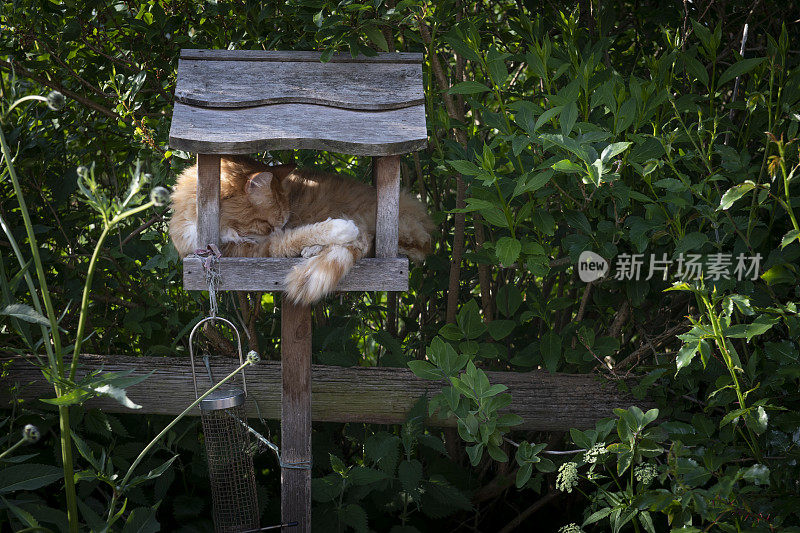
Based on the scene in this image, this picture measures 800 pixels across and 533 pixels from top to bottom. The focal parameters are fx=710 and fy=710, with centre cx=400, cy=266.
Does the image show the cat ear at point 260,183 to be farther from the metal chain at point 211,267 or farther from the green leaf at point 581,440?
the green leaf at point 581,440

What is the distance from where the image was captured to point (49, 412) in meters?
2.58

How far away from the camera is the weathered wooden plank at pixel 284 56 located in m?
1.99

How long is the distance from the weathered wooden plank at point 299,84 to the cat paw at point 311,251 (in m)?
0.38

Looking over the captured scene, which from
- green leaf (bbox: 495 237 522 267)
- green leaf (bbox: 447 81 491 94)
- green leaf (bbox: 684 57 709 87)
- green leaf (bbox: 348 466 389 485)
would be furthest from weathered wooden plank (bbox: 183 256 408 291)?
green leaf (bbox: 684 57 709 87)

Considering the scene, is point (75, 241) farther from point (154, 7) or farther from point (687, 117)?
point (687, 117)

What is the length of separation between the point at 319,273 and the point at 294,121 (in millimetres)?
388

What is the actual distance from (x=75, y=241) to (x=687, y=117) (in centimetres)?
229

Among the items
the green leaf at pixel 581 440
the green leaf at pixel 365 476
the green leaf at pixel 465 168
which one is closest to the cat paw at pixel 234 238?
the green leaf at pixel 465 168

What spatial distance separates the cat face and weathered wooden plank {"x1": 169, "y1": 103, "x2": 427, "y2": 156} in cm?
22

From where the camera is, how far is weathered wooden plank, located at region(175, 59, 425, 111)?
1.86m

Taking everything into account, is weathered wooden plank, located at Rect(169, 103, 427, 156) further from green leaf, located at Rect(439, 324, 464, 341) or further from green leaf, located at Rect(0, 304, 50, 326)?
green leaf, located at Rect(439, 324, 464, 341)

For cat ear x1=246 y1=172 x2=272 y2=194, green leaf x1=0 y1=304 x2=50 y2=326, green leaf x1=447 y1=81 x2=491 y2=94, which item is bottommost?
green leaf x1=0 y1=304 x2=50 y2=326

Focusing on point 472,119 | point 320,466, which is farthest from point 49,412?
point 472,119

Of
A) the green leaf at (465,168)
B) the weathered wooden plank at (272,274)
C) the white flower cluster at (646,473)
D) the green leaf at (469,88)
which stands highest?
the green leaf at (469,88)
